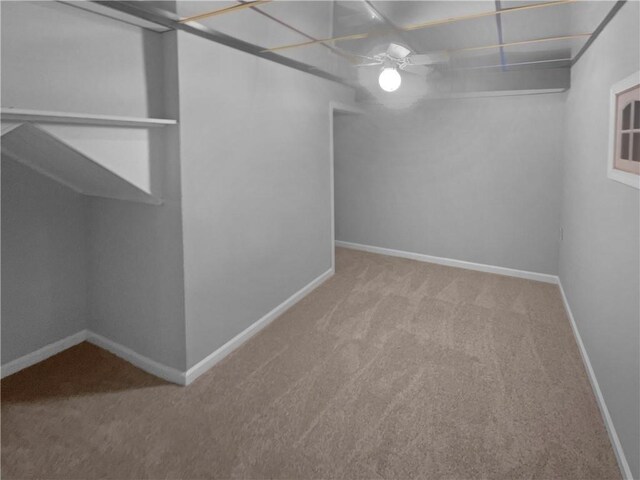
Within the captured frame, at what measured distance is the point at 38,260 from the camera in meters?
3.26

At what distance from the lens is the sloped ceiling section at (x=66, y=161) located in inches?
87.9

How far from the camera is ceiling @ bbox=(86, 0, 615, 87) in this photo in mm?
2641

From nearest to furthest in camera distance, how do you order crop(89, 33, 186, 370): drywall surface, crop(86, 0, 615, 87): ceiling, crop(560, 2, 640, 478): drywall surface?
crop(560, 2, 640, 478): drywall surface < crop(86, 0, 615, 87): ceiling < crop(89, 33, 186, 370): drywall surface

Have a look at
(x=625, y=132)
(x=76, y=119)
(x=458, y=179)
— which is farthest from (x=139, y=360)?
(x=458, y=179)

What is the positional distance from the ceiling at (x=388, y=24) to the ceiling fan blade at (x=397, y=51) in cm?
14

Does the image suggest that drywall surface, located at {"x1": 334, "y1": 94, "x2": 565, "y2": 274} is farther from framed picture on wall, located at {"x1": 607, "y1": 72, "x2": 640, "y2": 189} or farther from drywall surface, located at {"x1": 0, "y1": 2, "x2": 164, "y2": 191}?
drywall surface, located at {"x1": 0, "y1": 2, "x2": 164, "y2": 191}

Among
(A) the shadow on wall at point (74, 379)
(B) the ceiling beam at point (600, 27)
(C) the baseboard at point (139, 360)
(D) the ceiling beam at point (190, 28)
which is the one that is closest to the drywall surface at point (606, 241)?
(B) the ceiling beam at point (600, 27)

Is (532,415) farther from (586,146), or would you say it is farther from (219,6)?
(219,6)

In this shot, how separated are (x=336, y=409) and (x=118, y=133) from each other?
2247mm

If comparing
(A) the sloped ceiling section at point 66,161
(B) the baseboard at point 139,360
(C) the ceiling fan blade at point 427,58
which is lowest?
(B) the baseboard at point 139,360

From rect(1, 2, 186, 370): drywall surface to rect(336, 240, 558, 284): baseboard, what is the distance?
3889mm

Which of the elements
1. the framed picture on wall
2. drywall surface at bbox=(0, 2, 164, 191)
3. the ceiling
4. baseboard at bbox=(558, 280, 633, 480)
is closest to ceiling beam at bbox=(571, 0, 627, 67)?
the ceiling

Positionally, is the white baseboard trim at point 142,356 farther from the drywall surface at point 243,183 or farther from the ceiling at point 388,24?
the ceiling at point 388,24


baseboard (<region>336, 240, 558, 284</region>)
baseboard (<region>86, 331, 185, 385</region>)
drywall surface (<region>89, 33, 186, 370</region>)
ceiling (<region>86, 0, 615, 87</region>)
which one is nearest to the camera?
ceiling (<region>86, 0, 615, 87</region>)
